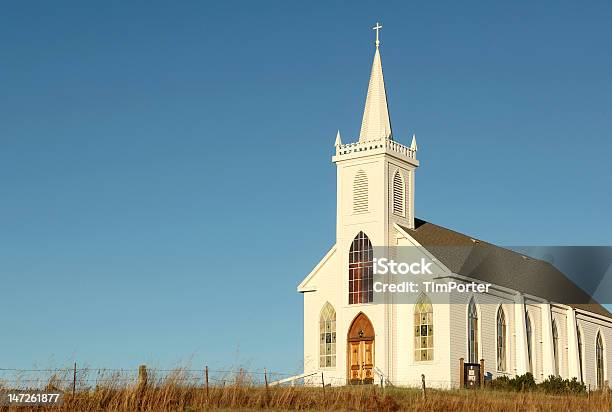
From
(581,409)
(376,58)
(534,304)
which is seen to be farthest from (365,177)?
(581,409)

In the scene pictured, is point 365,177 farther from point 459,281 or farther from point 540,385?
point 540,385

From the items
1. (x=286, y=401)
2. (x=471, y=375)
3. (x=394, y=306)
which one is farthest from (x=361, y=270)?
(x=286, y=401)

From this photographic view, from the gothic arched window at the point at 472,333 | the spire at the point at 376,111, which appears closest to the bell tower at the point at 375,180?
the spire at the point at 376,111

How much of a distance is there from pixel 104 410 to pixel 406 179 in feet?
100

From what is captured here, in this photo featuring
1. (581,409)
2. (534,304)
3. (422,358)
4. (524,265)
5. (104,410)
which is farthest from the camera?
(524,265)

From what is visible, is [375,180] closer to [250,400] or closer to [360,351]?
[360,351]

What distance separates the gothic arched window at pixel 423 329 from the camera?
5175cm

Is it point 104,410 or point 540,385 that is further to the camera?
point 540,385

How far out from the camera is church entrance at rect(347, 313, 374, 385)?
52969mm

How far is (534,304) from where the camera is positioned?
59344 mm

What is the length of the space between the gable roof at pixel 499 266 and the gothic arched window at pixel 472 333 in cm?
184

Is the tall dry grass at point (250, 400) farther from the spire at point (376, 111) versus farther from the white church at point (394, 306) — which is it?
the spire at point (376, 111)

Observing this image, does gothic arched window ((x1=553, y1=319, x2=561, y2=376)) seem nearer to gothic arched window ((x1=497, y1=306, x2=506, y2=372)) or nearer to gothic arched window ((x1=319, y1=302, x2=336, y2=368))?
gothic arched window ((x1=497, y1=306, x2=506, y2=372))

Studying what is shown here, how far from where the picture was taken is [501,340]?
55688 mm
